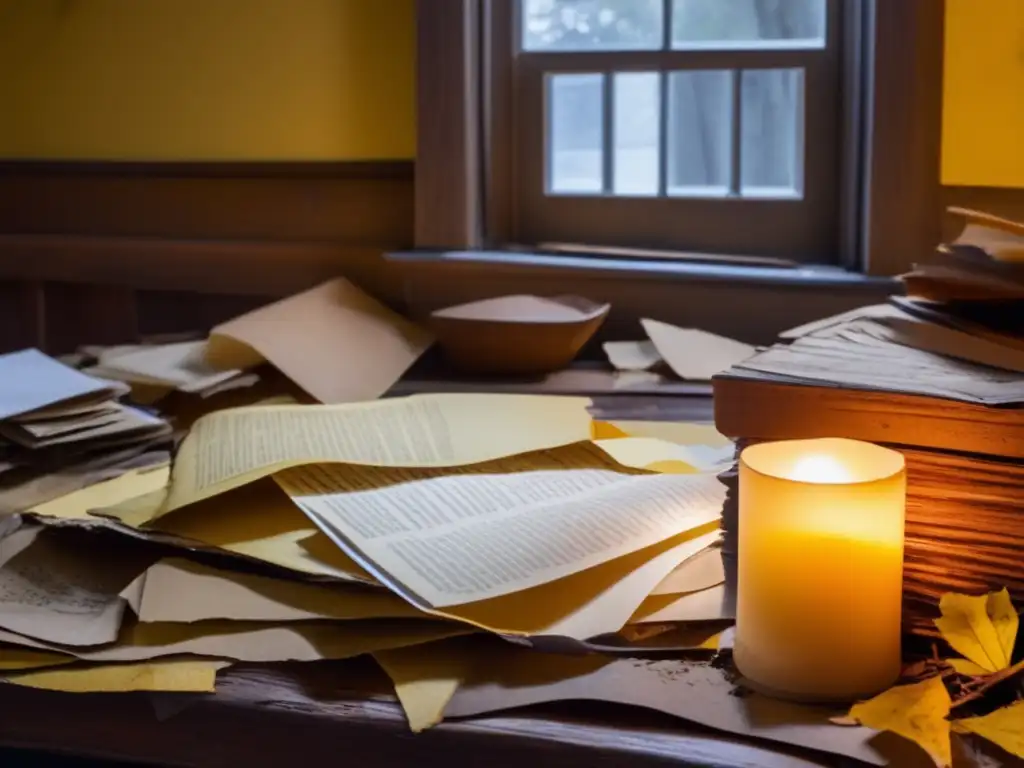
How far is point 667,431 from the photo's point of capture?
116 centimetres

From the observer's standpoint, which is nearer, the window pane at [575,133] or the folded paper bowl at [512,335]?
the folded paper bowl at [512,335]

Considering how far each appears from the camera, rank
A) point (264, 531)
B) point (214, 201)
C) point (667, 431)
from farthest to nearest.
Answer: point (214, 201), point (667, 431), point (264, 531)

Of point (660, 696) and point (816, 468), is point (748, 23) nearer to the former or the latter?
point (816, 468)

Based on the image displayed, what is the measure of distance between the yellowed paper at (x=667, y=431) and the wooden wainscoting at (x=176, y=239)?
1.77ft

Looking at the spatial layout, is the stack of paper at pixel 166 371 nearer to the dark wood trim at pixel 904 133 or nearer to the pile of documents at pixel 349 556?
the pile of documents at pixel 349 556

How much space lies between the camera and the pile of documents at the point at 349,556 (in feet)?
2.37

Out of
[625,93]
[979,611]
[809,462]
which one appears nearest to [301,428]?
[809,462]

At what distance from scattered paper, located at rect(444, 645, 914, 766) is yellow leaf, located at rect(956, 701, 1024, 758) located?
40 millimetres

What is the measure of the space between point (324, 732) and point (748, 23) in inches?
47.1

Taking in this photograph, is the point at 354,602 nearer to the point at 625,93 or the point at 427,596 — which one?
the point at 427,596

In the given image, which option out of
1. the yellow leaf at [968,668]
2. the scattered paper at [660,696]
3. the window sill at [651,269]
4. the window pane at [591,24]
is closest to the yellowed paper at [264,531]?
the scattered paper at [660,696]

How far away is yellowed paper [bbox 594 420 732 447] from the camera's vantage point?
1121mm

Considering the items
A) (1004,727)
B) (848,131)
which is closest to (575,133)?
(848,131)

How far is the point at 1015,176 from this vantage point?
4.38 ft
